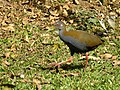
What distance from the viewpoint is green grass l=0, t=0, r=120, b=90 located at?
257 inches

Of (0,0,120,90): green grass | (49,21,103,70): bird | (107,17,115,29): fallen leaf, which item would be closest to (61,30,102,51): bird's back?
(49,21,103,70): bird

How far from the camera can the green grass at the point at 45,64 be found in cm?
652

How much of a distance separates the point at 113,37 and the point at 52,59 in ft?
7.17

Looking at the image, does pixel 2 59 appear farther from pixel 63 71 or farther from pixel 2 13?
pixel 2 13

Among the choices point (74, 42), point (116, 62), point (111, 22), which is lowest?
point (116, 62)

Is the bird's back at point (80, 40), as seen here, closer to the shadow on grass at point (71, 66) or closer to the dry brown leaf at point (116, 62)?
the shadow on grass at point (71, 66)

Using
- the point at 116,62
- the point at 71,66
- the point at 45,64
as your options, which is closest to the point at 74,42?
the point at 71,66

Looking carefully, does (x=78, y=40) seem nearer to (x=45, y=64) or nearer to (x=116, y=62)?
(x=45, y=64)

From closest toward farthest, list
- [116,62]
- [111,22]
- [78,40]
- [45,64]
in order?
[78,40]
[45,64]
[116,62]
[111,22]

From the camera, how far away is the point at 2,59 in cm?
728

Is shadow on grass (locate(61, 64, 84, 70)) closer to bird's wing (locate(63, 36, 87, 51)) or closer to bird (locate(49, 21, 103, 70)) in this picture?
bird (locate(49, 21, 103, 70))

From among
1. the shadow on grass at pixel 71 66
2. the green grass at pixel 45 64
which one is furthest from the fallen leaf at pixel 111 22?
the shadow on grass at pixel 71 66

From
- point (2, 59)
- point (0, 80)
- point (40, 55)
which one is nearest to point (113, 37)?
point (40, 55)

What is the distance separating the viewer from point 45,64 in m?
7.31
